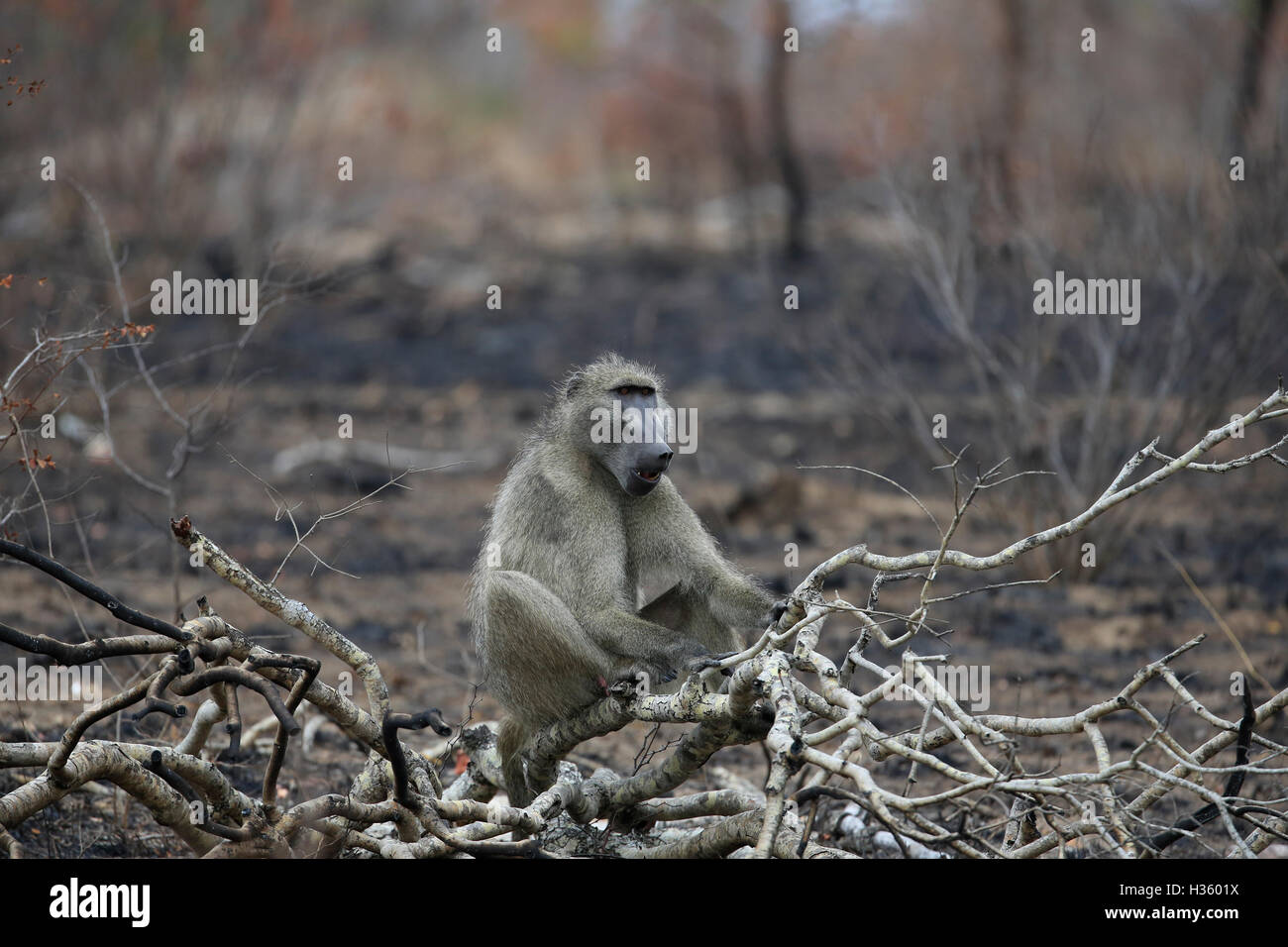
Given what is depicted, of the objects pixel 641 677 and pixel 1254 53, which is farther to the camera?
pixel 1254 53

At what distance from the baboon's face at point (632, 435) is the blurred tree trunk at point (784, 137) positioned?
11876 millimetres

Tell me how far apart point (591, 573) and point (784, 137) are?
12515 millimetres

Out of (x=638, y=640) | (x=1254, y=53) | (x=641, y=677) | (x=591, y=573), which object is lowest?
(x=641, y=677)

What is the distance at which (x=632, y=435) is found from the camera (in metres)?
4.67

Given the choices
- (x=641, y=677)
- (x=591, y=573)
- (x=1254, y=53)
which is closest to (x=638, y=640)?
(x=641, y=677)

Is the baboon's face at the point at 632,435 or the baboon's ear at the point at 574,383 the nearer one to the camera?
the baboon's face at the point at 632,435

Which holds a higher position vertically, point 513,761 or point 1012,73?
point 1012,73

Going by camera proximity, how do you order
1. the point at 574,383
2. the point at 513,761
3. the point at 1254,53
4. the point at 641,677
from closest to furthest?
the point at 641,677
the point at 513,761
the point at 574,383
the point at 1254,53

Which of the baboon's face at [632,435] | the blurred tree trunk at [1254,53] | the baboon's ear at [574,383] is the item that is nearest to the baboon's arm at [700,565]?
the baboon's face at [632,435]

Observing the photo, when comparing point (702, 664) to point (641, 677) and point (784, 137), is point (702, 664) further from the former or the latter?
point (784, 137)

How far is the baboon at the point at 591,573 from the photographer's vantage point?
4465 mm

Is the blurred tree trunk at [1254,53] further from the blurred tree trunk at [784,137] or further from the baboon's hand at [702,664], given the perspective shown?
the baboon's hand at [702,664]

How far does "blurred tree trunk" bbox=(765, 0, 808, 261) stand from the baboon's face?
1188 centimetres
